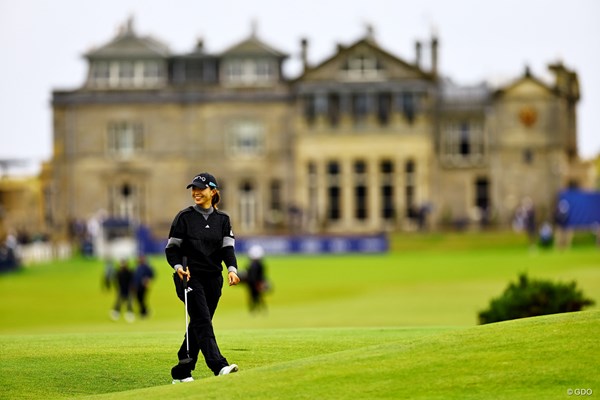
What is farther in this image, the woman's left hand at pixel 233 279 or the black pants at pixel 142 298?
the black pants at pixel 142 298

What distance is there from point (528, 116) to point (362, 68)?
10.4 m

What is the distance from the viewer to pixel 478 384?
16906 mm

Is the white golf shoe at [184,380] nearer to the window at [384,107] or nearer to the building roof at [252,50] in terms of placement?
the window at [384,107]

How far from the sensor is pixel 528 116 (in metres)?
102

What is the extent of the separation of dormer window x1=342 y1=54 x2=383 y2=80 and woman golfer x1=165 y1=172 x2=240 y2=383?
273ft

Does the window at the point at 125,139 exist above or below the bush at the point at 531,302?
above

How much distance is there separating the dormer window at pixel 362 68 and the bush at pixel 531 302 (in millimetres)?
72234

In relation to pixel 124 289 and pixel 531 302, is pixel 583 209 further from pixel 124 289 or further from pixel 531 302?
pixel 531 302

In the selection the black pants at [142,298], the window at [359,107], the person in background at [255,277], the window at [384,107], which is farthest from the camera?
the window at [359,107]

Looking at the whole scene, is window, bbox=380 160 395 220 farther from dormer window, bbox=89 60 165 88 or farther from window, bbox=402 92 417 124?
dormer window, bbox=89 60 165 88

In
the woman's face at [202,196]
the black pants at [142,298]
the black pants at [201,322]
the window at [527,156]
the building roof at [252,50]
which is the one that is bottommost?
the black pants at [142,298]

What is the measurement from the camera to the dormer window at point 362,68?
101438 millimetres

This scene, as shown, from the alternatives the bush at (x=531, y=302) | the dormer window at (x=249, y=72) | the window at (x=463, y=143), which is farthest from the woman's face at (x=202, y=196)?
the dormer window at (x=249, y=72)

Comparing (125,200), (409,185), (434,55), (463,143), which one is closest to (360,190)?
(409,185)
